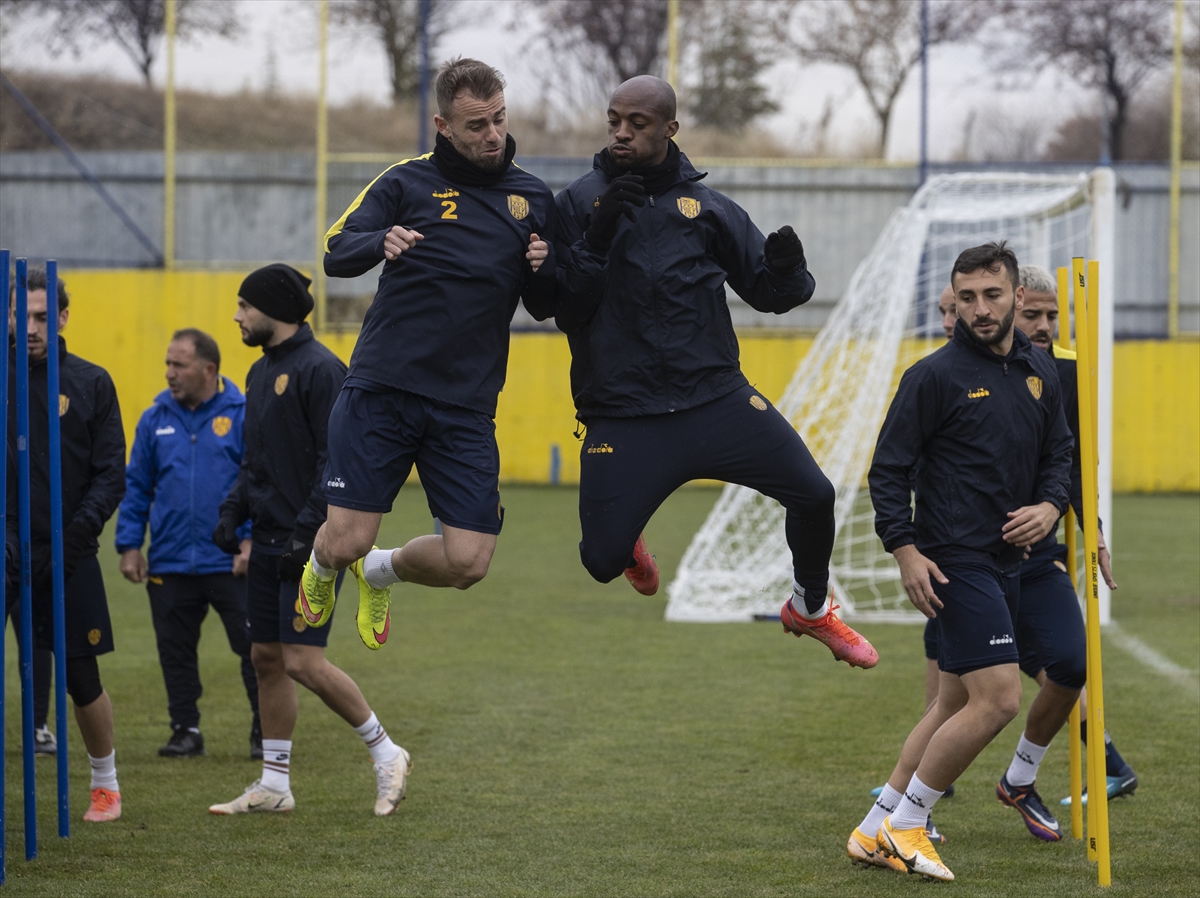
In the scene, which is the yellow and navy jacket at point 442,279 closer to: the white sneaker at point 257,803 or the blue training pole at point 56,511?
the blue training pole at point 56,511

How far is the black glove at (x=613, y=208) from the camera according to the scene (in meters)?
4.28

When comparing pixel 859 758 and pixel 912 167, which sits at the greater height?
pixel 912 167

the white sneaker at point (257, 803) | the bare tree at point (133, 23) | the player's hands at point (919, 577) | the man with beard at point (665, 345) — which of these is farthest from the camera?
the bare tree at point (133, 23)

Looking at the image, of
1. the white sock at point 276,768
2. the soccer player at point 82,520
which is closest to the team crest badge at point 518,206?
the soccer player at point 82,520

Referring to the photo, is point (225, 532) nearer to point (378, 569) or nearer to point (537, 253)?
point (378, 569)

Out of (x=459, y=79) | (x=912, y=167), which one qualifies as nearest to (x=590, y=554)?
(x=459, y=79)

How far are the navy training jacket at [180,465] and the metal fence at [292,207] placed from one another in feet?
51.0

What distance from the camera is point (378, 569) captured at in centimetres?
491

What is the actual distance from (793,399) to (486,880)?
7.30 m

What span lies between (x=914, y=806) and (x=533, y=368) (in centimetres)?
1780

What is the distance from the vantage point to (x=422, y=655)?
368 inches

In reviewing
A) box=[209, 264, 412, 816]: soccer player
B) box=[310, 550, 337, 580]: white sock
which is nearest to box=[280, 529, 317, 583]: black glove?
box=[209, 264, 412, 816]: soccer player

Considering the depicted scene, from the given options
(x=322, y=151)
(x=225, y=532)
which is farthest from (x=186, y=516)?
(x=322, y=151)

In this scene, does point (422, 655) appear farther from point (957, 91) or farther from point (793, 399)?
point (957, 91)
